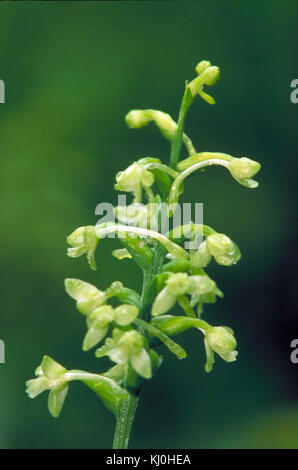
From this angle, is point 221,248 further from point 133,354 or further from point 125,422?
point 125,422

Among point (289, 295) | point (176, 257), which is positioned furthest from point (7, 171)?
point (176, 257)

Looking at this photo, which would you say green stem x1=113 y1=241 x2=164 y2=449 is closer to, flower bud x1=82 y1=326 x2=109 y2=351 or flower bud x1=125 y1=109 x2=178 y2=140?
flower bud x1=82 y1=326 x2=109 y2=351

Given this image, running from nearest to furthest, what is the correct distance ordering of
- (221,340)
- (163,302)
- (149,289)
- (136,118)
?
(163,302) → (149,289) → (221,340) → (136,118)

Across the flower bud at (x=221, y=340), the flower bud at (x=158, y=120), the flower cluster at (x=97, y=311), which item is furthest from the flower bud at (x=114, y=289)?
the flower bud at (x=158, y=120)

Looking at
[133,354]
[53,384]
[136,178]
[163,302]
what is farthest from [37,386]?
[136,178]

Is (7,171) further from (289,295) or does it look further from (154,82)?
(289,295)

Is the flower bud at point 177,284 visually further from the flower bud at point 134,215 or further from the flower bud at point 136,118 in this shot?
the flower bud at point 136,118
